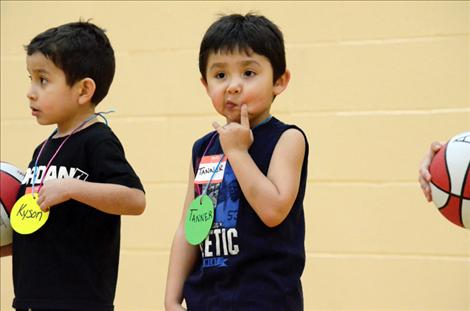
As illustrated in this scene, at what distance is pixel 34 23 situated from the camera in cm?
425

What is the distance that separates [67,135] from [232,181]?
2.05 ft

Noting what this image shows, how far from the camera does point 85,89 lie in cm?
242

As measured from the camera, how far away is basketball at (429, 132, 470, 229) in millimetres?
2031

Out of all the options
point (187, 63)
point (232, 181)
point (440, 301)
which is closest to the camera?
point (232, 181)

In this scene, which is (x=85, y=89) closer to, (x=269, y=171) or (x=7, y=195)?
(x=7, y=195)

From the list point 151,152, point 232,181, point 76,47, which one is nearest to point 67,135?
point 76,47

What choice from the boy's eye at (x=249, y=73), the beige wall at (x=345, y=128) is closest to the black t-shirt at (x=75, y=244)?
the boy's eye at (x=249, y=73)

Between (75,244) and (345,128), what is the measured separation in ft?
6.05

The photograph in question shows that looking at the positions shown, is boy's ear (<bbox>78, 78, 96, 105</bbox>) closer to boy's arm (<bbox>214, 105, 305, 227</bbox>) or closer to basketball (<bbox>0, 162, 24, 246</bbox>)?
basketball (<bbox>0, 162, 24, 246</bbox>)

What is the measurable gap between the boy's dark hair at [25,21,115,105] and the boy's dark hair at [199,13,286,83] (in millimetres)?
435

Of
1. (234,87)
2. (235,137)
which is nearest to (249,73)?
(234,87)

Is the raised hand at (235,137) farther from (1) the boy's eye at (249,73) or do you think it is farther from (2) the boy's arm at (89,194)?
(2) the boy's arm at (89,194)

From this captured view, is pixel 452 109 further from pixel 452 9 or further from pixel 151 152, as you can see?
pixel 151 152

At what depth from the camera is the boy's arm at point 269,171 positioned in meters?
1.94
